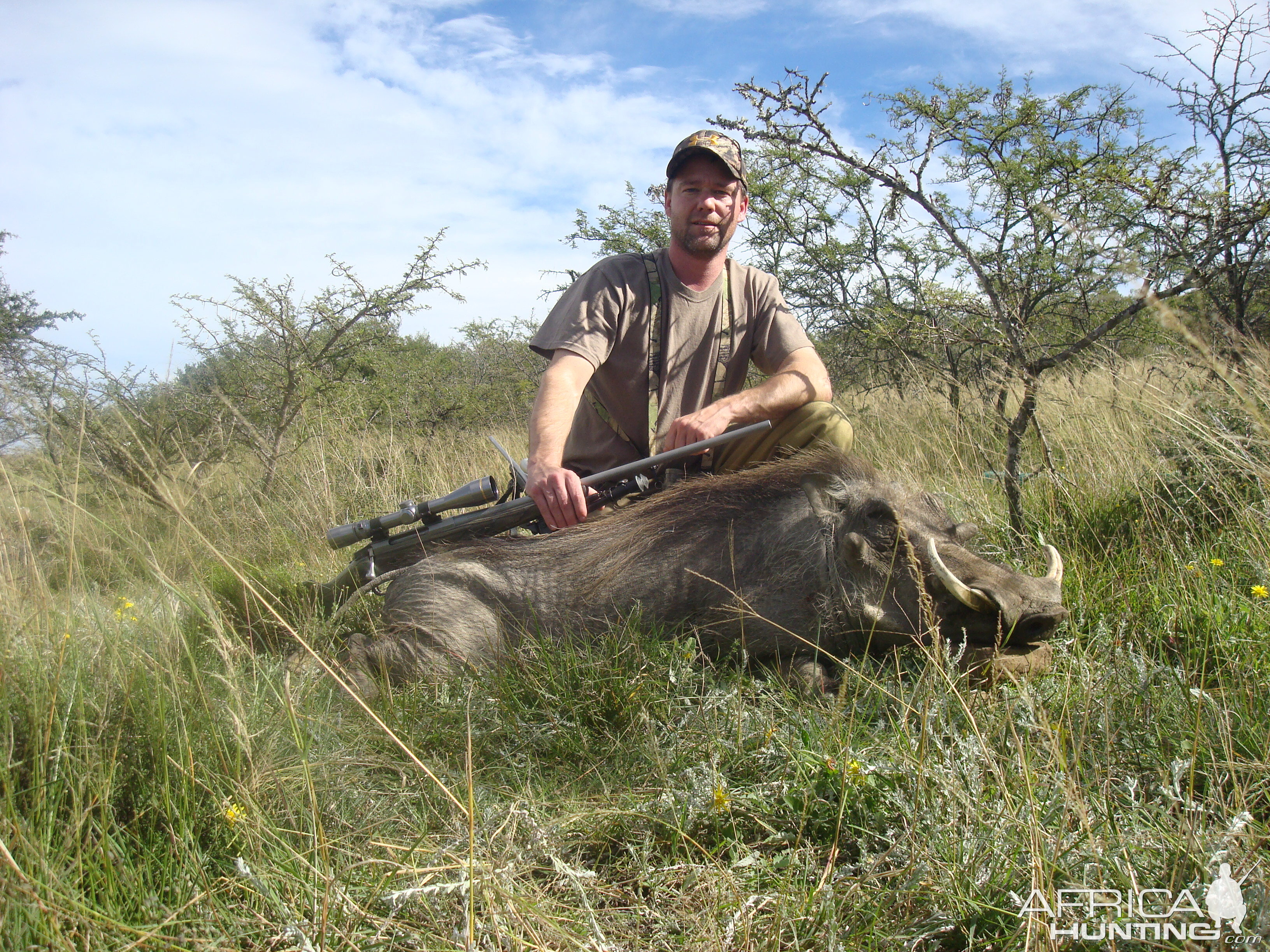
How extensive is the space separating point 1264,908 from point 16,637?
2750mm

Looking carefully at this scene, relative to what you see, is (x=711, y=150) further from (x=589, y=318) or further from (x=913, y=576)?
(x=913, y=576)

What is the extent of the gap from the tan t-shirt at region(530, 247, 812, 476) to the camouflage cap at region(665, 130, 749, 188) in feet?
1.46

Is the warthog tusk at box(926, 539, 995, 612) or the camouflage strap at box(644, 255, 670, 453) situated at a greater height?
the camouflage strap at box(644, 255, 670, 453)

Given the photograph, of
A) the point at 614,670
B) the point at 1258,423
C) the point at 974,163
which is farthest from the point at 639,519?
the point at 974,163

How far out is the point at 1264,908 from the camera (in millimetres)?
1215

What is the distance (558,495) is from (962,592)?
4.80 ft

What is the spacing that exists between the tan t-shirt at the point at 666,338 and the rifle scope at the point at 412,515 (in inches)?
31.4

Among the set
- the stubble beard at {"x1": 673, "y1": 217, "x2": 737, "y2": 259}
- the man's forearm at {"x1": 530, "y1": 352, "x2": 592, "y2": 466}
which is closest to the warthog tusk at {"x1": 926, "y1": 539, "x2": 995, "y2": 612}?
the man's forearm at {"x1": 530, "y1": 352, "x2": 592, "y2": 466}

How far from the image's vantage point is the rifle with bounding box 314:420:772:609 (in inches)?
123

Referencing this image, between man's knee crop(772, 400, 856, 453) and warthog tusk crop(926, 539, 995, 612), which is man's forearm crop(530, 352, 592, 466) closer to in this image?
man's knee crop(772, 400, 856, 453)

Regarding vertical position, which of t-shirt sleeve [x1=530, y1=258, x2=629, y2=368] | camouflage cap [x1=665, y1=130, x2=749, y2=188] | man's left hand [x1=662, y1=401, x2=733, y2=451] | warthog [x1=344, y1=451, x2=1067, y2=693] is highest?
camouflage cap [x1=665, y1=130, x2=749, y2=188]

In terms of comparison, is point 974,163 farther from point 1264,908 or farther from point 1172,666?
point 1264,908

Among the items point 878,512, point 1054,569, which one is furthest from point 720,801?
point 1054,569

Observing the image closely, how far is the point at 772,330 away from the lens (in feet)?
12.7
